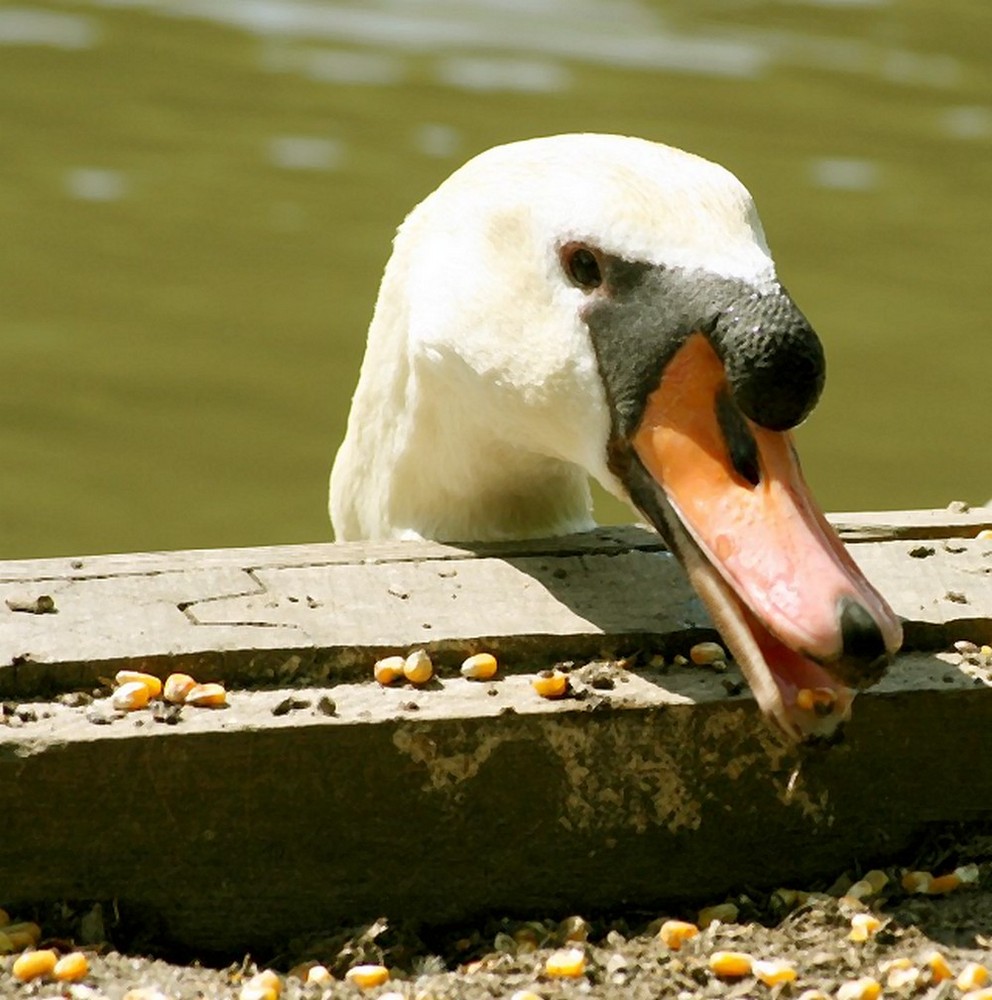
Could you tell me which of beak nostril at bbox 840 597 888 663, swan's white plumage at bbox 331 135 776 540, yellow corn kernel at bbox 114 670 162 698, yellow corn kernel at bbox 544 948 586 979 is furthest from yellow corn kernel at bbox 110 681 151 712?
beak nostril at bbox 840 597 888 663

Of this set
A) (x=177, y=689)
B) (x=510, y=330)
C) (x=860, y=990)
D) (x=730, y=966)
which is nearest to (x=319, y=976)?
(x=177, y=689)

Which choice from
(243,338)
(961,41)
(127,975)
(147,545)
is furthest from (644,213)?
(961,41)

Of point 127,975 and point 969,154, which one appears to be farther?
point 969,154

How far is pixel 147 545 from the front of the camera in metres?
8.06

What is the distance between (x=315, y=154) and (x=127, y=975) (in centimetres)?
869

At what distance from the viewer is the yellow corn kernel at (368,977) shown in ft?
10.9

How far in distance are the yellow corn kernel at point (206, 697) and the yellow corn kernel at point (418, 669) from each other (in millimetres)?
285

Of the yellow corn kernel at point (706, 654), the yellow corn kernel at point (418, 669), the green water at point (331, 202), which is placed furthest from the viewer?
the green water at point (331, 202)

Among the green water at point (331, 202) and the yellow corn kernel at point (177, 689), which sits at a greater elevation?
the yellow corn kernel at point (177, 689)

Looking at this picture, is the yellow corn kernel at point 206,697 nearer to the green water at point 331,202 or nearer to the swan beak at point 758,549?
the swan beak at point 758,549

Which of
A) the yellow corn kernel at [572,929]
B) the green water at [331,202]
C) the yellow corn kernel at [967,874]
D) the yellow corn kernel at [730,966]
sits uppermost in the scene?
the yellow corn kernel at [967,874]

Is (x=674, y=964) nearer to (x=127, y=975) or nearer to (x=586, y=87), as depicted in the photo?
(x=127, y=975)

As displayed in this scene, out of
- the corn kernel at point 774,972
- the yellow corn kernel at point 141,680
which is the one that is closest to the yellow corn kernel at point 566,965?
the corn kernel at point 774,972

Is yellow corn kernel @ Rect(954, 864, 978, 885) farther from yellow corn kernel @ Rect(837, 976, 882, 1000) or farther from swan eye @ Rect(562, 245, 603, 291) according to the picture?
swan eye @ Rect(562, 245, 603, 291)
